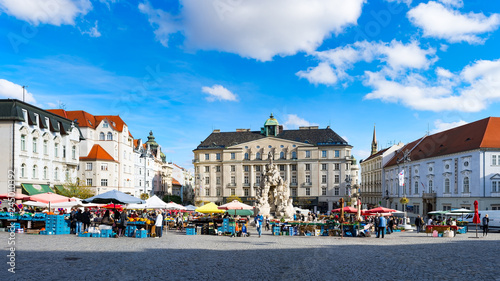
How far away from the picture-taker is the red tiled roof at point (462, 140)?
52844 millimetres

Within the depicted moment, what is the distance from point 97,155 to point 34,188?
2253 centimetres

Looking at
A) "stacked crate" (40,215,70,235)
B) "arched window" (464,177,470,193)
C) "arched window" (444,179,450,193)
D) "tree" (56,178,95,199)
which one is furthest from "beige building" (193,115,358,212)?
"stacked crate" (40,215,70,235)

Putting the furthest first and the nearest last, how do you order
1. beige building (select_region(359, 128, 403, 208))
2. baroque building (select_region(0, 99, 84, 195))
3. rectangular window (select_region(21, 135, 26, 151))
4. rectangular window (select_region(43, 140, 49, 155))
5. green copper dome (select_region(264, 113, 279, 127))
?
1. green copper dome (select_region(264, 113, 279, 127))
2. beige building (select_region(359, 128, 403, 208))
3. rectangular window (select_region(43, 140, 49, 155))
4. rectangular window (select_region(21, 135, 26, 151))
5. baroque building (select_region(0, 99, 84, 195))

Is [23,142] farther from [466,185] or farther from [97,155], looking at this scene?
[466,185]

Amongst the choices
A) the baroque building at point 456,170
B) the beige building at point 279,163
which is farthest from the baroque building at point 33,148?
the beige building at point 279,163

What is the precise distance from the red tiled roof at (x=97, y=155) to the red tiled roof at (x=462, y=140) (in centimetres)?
4772

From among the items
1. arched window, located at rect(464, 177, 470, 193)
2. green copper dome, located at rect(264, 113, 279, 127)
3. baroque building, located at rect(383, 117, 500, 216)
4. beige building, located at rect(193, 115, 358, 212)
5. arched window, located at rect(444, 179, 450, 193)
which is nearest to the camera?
baroque building, located at rect(383, 117, 500, 216)

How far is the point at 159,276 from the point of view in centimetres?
1288

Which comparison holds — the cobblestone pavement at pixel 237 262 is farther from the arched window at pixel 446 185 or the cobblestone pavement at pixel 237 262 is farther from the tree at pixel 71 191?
the arched window at pixel 446 185

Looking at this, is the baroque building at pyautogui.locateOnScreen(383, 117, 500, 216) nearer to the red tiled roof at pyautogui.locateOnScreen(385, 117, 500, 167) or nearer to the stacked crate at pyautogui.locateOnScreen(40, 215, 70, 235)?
the red tiled roof at pyautogui.locateOnScreen(385, 117, 500, 167)

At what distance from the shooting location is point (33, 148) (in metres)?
48.1

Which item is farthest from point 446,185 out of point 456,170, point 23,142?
point 23,142

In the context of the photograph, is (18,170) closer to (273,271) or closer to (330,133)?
(273,271)

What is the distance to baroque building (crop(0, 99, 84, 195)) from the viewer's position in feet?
147
